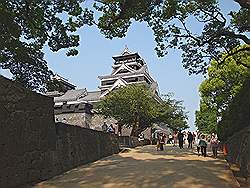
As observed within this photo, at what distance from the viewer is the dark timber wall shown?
965cm

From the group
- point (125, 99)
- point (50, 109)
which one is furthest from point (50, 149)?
point (125, 99)

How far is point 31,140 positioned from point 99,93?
4323 centimetres

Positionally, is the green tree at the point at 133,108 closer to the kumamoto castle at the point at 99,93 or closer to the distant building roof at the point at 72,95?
the kumamoto castle at the point at 99,93

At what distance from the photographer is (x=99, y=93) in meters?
54.2

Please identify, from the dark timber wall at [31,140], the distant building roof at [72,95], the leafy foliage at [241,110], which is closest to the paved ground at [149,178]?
the dark timber wall at [31,140]

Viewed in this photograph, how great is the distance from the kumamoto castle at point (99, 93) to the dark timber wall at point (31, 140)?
2310cm

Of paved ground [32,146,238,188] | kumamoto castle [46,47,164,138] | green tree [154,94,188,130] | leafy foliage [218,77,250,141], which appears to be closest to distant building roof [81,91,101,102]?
kumamoto castle [46,47,164,138]

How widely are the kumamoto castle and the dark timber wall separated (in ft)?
75.8

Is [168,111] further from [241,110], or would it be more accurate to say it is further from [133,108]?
[241,110]

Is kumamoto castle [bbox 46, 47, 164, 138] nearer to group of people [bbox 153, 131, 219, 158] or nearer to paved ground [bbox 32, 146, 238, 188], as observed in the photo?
group of people [bbox 153, 131, 219, 158]

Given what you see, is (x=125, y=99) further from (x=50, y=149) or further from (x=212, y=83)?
(x=50, y=149)

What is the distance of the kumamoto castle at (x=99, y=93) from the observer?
41.4m

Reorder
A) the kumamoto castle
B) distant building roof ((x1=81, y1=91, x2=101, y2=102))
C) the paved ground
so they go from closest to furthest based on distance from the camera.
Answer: the paved ground, the kumamoto castle, distant building roof ((x1=81, y1=91, x2=101, y2=102))

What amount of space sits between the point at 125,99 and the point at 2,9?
22.5 m
